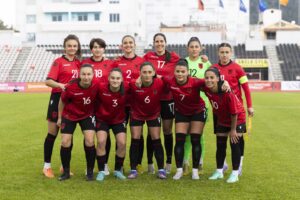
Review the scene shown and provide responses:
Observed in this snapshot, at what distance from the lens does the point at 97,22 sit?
59.4m

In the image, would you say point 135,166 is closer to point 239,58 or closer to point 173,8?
point 239,58

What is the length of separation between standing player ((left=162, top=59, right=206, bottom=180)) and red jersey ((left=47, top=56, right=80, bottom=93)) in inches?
54.6

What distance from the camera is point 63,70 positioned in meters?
6.92

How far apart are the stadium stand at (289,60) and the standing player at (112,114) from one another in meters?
43.7

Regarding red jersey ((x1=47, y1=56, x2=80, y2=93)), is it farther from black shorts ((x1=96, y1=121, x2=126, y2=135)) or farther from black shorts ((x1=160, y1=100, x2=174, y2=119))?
black shorts ((x1=160, y1=100, x2=174, y2=119))

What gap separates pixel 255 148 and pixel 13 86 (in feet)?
116

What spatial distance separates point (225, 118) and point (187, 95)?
0.65 metres

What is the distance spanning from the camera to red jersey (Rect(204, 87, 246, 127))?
21.1 ft

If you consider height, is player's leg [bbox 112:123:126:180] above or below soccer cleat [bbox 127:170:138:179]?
above

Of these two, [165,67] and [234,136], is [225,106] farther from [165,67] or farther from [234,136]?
[165,67]

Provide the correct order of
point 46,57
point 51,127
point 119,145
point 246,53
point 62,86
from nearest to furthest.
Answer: point 62,86, point 119,145, point 51,127, point 46,57, point 246,53

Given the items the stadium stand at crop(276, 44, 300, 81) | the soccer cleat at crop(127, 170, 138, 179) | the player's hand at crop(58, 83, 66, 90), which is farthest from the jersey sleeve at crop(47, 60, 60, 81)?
the stadium stand at crop(276, 44, 300, 81)

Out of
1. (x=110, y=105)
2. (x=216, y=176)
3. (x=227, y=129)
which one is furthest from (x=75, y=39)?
(x=216, y=176)

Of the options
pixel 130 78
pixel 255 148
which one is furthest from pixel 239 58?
pixel 130 78
